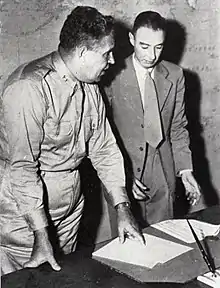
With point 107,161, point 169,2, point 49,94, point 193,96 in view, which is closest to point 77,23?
point 49,94

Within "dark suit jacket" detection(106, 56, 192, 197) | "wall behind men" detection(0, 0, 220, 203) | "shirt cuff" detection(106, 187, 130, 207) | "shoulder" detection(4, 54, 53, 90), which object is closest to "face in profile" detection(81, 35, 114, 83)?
"shoulder" detection(4, 54, 53, 90)

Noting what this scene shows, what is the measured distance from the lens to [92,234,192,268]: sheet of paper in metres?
1.84

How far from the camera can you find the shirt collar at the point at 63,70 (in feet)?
6.65

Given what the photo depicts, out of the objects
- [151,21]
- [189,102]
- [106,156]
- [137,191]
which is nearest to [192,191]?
[137,191]

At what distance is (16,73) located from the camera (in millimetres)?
1976

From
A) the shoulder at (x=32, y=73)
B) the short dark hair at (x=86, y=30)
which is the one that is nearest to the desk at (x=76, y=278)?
the shoulder at (x=32, y=73)

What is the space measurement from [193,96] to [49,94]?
6.88 ft

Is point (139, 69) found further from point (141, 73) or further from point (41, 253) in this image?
point (41, 253)

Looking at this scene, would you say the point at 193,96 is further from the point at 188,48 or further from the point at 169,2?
the point at 169,2

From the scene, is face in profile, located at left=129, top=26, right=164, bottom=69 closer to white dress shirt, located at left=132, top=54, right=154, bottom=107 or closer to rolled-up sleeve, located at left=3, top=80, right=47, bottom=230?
white dress shirt, located at left=132, top=54, right=154, bottom=107

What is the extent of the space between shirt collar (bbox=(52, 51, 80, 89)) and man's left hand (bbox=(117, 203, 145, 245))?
52 centimetres

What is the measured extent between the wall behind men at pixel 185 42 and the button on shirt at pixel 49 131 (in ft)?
3.12

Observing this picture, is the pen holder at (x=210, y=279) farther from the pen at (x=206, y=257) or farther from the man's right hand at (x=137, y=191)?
the man's right hand at (x=137, y=191)

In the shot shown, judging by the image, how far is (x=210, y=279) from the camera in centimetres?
172
